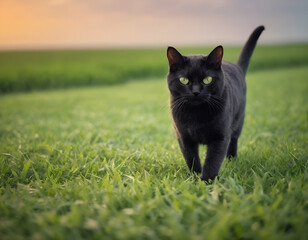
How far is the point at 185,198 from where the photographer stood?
4.94ft

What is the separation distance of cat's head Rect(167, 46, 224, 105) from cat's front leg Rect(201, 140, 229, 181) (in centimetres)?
38

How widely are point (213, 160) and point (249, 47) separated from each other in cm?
151

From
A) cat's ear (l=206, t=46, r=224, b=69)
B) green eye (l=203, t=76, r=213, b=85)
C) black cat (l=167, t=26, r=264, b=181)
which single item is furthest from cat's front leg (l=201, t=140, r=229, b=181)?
cat's ear (l=206, t=46, r=224, b=69)

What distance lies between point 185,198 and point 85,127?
2969 mm

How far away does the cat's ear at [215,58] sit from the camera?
6.39 ft

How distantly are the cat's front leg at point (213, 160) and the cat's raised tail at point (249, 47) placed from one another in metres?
1.27

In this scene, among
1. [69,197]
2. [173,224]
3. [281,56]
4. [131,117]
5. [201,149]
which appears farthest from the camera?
[281,56]

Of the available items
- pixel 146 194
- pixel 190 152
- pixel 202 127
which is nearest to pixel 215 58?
pixel 202 127

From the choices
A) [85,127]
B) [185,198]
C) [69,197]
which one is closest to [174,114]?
[185,198]

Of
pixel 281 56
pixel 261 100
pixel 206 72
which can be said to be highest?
pixel 281 56

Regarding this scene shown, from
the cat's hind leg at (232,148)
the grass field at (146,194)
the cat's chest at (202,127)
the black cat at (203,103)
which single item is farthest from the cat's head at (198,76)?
the cat's hind leg at (232,148)

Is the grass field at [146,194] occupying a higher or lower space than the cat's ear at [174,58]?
lower

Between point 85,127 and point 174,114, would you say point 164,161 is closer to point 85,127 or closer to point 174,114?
point 174,114

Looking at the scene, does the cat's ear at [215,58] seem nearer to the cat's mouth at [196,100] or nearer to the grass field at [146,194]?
the cat's mouth at [196,100]
